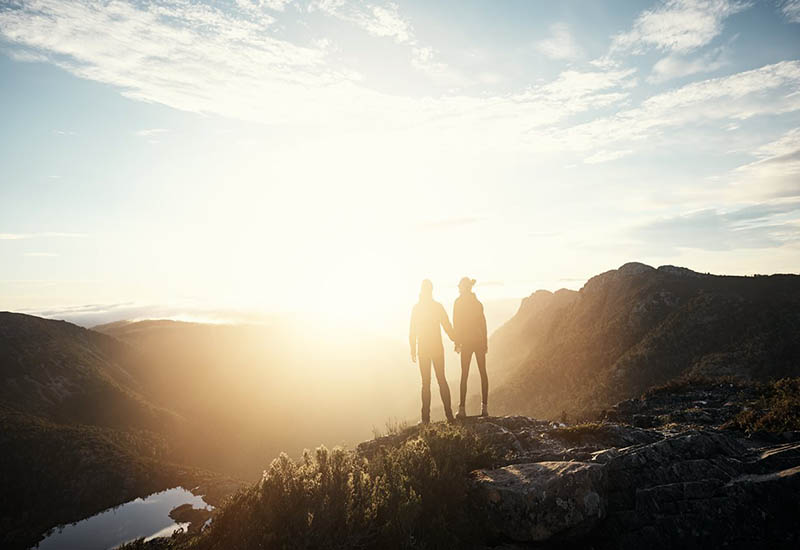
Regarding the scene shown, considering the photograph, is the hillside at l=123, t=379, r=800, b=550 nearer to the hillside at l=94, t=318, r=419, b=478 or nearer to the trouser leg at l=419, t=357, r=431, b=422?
the trouser leg at l=419, t=357, r=431, b=422

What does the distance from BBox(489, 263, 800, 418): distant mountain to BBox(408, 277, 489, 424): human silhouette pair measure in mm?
19439

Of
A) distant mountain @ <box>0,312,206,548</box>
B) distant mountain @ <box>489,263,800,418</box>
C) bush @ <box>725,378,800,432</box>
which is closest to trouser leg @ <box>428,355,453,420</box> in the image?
bush @ <box>725,378,800,432</box>

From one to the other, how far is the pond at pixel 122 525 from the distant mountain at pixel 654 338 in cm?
3002

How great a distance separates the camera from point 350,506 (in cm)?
577

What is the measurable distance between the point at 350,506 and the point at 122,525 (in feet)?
117

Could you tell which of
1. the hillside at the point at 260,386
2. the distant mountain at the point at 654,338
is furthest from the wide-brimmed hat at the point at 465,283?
the hillside at the point at 260,386

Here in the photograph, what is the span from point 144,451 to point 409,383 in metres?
134

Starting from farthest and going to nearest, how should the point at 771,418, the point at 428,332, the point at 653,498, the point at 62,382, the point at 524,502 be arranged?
the point at 62,382
the point at 428,332
the point at 771,418
the point at 653,498
the point at 524,502

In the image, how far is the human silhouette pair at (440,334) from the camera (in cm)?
1104

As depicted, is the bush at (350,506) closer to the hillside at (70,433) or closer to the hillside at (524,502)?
the hillside at (524,502)

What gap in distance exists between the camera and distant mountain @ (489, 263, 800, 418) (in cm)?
3872

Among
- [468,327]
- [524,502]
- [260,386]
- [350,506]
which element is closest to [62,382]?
[260,386]

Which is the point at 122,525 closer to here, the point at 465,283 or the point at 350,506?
the point at 465,283

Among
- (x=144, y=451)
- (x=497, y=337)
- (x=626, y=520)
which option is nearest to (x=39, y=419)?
(x=144, y=451)
